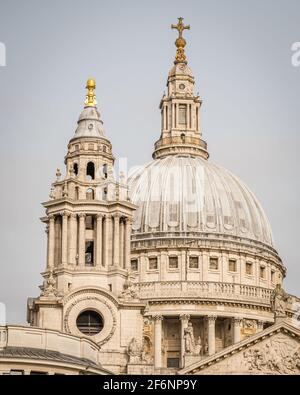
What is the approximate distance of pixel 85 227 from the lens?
443ft

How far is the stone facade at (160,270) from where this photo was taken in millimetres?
128250

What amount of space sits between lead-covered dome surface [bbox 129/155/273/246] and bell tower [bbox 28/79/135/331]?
23.7 meters

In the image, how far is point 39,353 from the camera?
114 meters

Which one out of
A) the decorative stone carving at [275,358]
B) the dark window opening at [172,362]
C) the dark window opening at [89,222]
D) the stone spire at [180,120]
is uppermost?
the stone spire at [180,120]

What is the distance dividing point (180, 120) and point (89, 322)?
146 ft

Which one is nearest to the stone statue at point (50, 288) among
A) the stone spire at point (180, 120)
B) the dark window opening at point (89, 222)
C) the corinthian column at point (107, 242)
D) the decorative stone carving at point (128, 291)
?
the corinthian column at point (107, 242)

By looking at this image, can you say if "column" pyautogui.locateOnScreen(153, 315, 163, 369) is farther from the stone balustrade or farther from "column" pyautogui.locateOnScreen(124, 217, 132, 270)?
"column" pyautogui.locateOnScreen(124, 217, 132, 270)

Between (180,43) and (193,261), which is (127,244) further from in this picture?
(180,43)

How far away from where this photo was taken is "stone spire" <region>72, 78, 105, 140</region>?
13788 centimetres

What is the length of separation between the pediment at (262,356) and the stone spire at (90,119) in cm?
2201

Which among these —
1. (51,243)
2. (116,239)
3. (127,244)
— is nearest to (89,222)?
(51,243)

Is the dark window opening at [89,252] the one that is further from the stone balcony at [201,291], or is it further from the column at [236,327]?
the column at [236,327]
